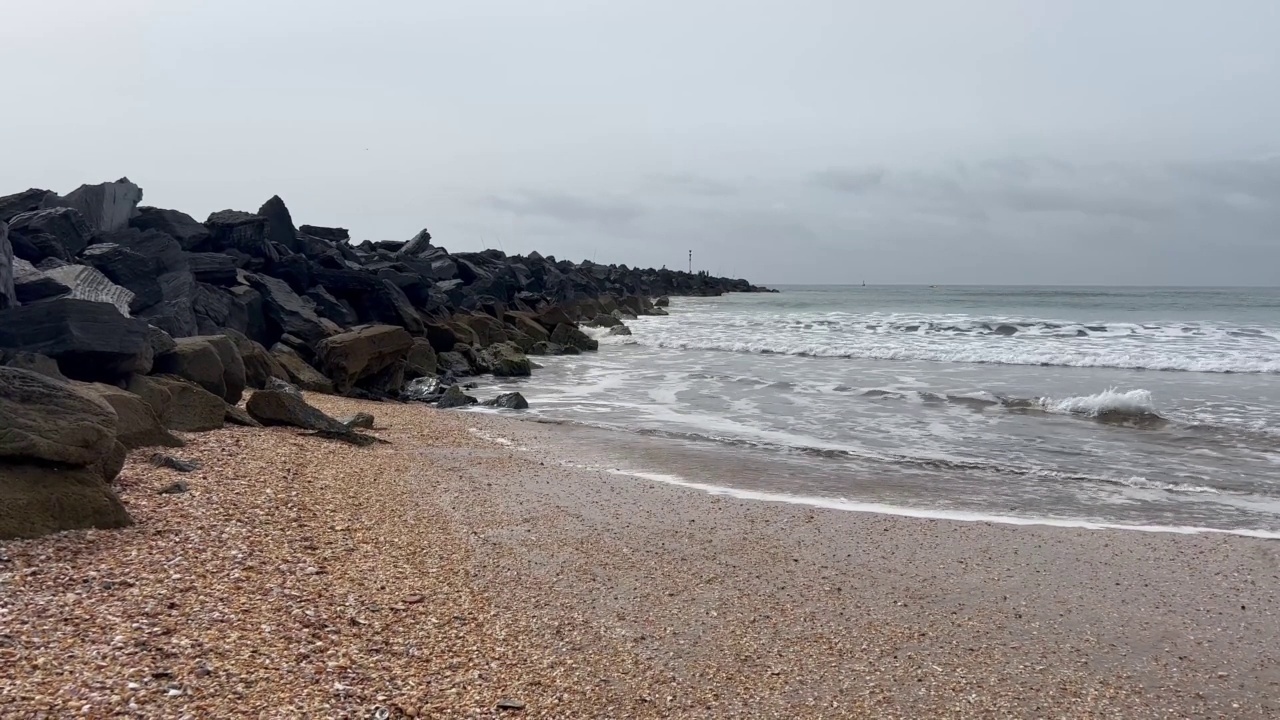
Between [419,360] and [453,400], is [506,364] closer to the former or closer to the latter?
[419,360]

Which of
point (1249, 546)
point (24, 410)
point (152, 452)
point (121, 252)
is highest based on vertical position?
point (121, 252)

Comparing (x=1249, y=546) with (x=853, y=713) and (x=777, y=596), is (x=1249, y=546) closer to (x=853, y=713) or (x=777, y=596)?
(x=777, y=596)

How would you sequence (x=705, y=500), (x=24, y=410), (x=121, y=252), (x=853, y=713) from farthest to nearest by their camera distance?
(x=121, y=252)
(x=705, y=500)
(x=24, y=410)
(x=853, y=713)

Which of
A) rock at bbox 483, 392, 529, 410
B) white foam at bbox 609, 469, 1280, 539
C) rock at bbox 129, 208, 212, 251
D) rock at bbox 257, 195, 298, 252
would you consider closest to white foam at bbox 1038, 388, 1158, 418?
white foam at bbox 609, 469, 1280, 539

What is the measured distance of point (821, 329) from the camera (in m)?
32.0

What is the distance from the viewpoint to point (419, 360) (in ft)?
50.2

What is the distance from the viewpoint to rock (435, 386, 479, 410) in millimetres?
12828

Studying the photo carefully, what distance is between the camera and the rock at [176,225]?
620 inches

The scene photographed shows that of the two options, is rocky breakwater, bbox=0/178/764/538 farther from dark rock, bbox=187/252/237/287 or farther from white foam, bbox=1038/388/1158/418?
white foam, bbox=1038/388/1158/418

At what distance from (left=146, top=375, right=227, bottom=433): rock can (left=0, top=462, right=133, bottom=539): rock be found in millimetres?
2817

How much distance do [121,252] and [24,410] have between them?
28.1 feet

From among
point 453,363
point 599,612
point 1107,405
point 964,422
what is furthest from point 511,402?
point 1107,405

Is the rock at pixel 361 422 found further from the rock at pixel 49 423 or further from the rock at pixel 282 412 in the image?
the rock at pixel 49 423

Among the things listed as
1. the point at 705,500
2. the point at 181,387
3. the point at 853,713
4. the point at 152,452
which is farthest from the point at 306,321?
the point at 853,713
